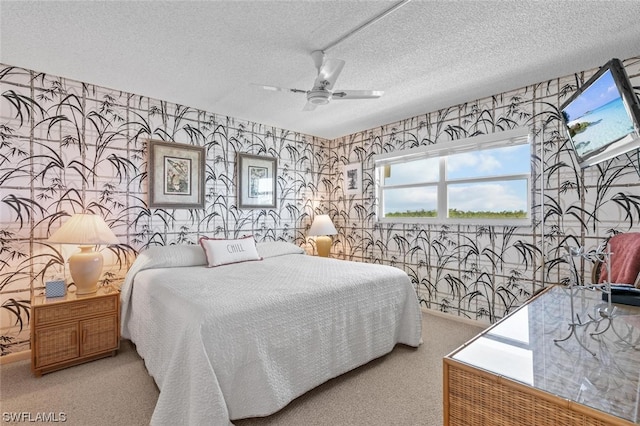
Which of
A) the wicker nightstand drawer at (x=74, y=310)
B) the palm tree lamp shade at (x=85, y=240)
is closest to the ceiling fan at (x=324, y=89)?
the palm tree lamp shade at (x=85, y=240)

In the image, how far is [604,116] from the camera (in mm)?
2061

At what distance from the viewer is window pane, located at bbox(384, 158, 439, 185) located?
393cm

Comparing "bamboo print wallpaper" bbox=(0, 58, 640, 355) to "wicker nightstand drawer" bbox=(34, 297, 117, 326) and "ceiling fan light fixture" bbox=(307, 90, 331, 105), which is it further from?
"ceiling fan light fixture" bbox=(307, 90, 331, 105)

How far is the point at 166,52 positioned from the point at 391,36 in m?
1.70

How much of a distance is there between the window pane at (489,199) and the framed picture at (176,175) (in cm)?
304

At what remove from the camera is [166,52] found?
2361 mm

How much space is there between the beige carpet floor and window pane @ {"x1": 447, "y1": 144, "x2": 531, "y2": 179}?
203cm

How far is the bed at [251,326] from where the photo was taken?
1.62 m

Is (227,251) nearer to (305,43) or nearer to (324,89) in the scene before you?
(324,89)

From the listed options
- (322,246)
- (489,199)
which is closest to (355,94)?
(489,199)

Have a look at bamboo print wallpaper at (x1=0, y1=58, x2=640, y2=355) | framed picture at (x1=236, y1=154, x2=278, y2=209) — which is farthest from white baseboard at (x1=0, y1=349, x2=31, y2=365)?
framed picture at (x1=236, y1=154, x2=278, y2=209)

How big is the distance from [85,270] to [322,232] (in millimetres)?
2700

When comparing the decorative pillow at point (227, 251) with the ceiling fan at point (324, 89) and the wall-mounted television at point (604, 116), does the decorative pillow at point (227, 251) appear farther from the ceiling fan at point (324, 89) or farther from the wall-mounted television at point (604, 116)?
the wall-mounted television at point (604, 116)

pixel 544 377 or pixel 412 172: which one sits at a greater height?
pixel 412 172
